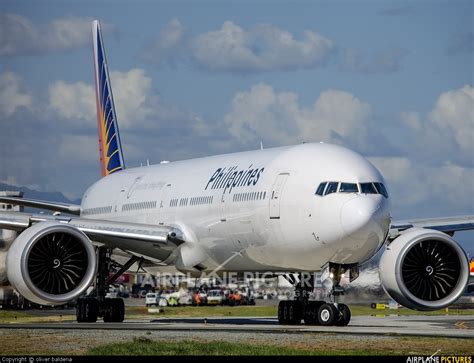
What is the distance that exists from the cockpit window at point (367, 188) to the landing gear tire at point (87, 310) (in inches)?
485

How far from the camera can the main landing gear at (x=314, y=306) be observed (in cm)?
3114

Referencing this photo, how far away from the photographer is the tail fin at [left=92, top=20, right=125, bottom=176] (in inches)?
1945

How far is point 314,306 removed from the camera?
3384cm

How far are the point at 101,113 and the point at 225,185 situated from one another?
1714 cm

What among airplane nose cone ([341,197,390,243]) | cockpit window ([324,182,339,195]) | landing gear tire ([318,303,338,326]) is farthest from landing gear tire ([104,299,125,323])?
airplane nose cone ([341,197,390,243])

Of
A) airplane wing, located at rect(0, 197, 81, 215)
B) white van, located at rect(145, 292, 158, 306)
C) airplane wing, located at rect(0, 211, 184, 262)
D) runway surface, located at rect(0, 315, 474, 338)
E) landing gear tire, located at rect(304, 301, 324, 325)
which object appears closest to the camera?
runway surface, located at rect(0, 315, 474, 338)

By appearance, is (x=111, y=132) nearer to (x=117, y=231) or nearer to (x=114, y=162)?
(x=114, y=162)

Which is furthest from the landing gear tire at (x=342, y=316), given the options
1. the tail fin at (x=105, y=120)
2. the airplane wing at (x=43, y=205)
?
the tail fin at (x=105, y=120)

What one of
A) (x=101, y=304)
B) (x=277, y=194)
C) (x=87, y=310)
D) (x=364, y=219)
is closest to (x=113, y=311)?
(x=101, y=304)

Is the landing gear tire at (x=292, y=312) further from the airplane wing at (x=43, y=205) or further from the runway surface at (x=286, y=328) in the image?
the airplane wing at (x=43, y=205)

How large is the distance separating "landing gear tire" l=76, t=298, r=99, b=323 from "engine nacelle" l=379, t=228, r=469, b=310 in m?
11.2

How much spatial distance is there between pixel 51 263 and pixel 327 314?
794 cm

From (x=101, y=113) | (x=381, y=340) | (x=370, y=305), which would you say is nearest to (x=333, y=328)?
(x=381, y=340)

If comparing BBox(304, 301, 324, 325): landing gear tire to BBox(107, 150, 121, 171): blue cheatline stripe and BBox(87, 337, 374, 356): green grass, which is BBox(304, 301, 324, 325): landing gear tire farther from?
BBox(107, 150, 121, 171): blue cheatline stripe
